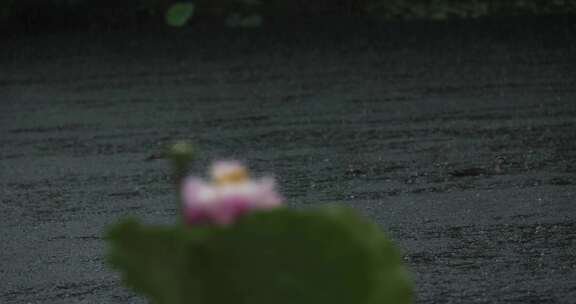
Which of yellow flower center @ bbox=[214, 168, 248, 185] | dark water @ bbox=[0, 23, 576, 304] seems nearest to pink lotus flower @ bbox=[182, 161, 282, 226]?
yellow flower center @ bbox=[214, 168, 248, 185]

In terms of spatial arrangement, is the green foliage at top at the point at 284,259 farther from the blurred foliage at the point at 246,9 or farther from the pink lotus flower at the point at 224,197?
the blurred foliage at the point at 246,9

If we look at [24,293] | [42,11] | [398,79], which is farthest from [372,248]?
[42,11]

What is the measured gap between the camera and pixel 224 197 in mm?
1350

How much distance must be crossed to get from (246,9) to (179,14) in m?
0.86

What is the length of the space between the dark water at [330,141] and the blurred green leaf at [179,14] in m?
1.71

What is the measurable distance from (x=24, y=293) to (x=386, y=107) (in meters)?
4.51

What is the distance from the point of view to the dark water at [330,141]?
15.5 ft

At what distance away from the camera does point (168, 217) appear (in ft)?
18.1

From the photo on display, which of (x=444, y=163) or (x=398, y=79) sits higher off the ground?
(x=398, y=79)

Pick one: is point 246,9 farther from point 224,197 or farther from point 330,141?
point 224,197

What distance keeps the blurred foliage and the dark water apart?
196 cm

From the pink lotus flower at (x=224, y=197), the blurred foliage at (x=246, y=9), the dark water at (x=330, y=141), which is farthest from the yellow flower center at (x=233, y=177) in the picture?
the blurred foliage at (x=246, y=9)

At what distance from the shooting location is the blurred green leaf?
48.8ft

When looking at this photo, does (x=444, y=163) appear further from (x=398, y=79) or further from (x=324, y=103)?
(x=398, y=79)
